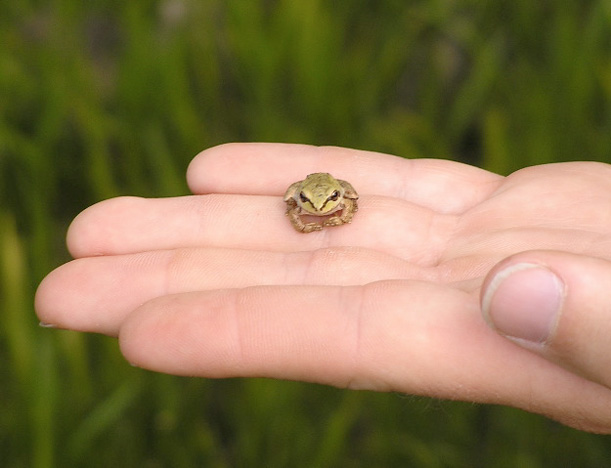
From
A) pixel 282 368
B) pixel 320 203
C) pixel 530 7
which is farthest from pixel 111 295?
pixel 530 7

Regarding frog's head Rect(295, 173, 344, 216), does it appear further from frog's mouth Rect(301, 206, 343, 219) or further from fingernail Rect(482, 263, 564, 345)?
fingernail Rect(482, 263, 564, 345)

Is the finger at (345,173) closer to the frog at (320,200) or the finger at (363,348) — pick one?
the frog at (320,200)

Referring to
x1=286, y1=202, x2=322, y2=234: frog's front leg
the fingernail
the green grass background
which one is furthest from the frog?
the fingernail

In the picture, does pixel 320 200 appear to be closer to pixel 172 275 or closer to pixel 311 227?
pixel 311 227

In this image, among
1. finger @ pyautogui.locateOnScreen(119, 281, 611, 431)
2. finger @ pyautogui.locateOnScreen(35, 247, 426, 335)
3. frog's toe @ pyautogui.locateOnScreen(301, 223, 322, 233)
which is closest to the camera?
finger @ pyautogui.locateOnScreen(119, 281, 611, 431)

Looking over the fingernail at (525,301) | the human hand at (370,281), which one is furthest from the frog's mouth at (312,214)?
the fingernail at (525,301)
